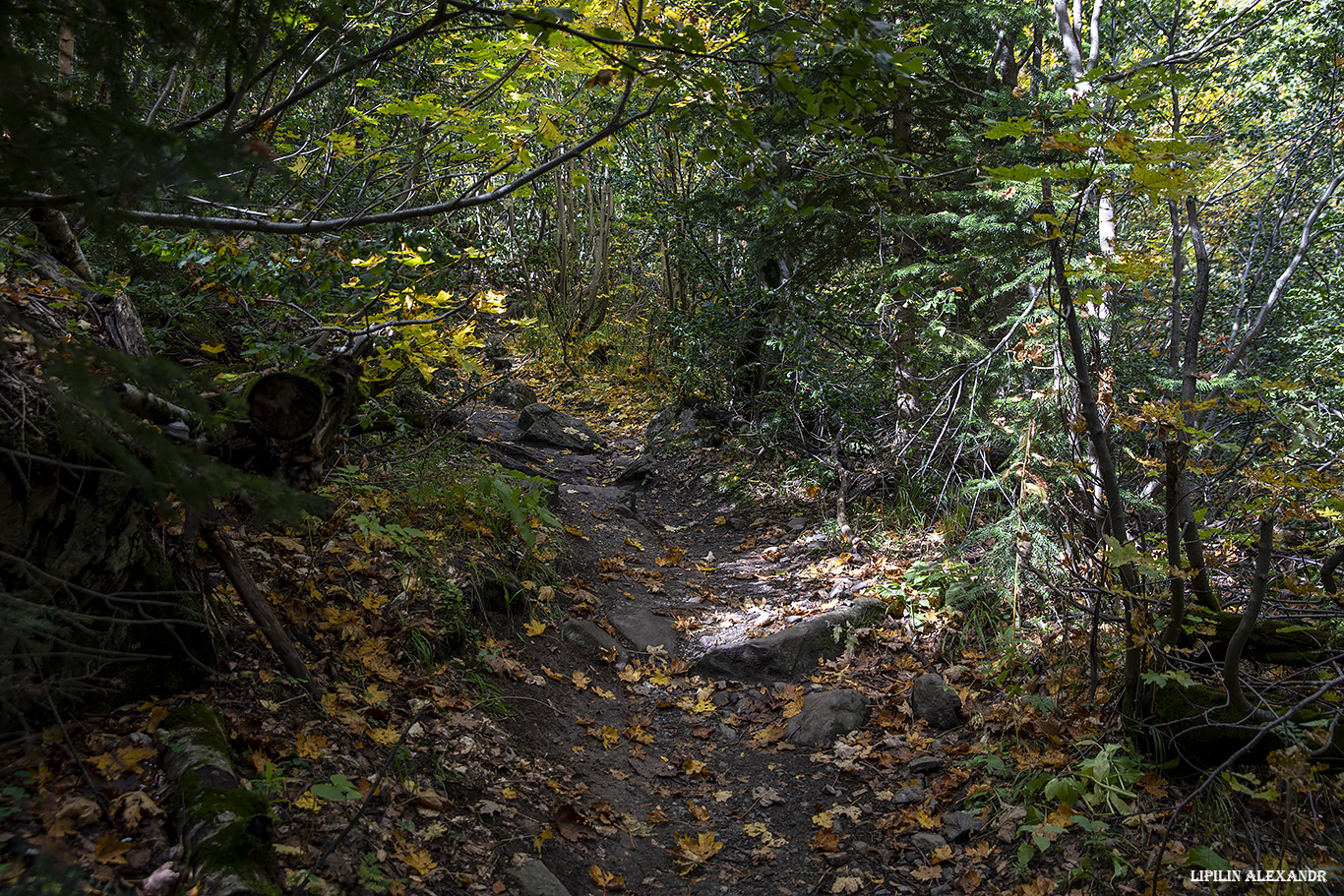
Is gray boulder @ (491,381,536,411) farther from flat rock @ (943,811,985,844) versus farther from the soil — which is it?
flat rock @ (943,811,985,844)

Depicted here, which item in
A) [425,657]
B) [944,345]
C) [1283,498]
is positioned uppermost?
[944,345]

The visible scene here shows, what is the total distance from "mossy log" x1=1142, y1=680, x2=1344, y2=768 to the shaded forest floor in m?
0.15

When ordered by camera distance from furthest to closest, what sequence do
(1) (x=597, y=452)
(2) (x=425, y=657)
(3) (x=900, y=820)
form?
1. (1) (x=597, y=452)
2. (2) (x=425, y=657)
3. (3) (x=900, y=820)

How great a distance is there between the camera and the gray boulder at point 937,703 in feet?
13.3

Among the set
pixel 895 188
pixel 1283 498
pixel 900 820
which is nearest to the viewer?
pixel 1283 498

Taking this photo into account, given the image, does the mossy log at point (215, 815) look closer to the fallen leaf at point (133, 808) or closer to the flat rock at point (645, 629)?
the fallen leaf at point (133, 808)

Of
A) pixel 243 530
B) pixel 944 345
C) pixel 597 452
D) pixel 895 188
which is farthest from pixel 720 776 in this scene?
pixel 597 452

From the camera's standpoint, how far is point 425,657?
380cm

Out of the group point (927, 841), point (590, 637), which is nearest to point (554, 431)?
point (590, 637)

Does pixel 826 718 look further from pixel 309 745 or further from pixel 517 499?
pixel 309 745

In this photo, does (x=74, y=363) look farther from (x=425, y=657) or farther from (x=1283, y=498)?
(x=1283, y=498)

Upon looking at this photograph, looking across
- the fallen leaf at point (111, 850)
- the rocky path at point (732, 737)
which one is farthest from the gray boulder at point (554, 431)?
the fallen leaf at point (111, 850)

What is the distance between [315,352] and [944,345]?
15.8 feet

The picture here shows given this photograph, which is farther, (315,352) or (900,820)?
(315,352)
